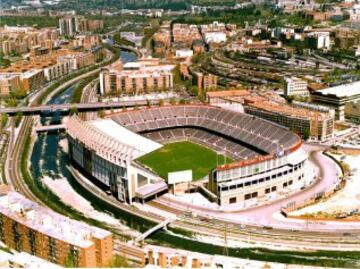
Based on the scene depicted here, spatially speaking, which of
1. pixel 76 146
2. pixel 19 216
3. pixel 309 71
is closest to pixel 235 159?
pixel 76 146

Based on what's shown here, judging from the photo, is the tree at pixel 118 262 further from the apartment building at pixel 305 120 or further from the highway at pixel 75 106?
the highway at pixel 75 106

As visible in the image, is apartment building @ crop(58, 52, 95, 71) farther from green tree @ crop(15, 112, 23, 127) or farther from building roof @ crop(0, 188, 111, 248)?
building roof @ crop(0, 188, 111, 248)

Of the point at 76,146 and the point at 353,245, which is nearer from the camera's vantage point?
the point at 353,245

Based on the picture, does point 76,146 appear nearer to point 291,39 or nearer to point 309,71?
point 309,71

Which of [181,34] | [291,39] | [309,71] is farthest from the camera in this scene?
[181,34]

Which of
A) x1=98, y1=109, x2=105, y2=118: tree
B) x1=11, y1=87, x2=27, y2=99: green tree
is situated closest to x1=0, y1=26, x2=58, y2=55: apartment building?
x1=11, y1=87, x2=27, y2=99: green tree

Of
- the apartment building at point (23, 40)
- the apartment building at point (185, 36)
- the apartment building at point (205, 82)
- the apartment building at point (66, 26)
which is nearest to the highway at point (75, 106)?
the apartment building at point (205, 82)
